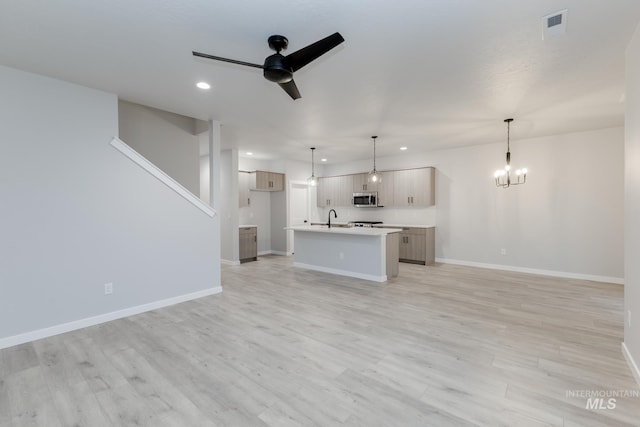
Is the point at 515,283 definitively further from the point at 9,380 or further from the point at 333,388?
the point at 9,380

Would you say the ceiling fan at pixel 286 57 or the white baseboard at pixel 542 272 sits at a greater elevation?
the ceiling fan at pixel 286 57

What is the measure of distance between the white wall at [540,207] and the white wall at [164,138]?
531 cm

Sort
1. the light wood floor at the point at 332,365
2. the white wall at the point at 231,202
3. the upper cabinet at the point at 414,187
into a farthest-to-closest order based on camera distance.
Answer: the upper cabinet at the point at 414,187, the white wall at the point at 231,202, the light wood floor at the point at 332,365

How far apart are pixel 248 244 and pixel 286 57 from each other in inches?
215

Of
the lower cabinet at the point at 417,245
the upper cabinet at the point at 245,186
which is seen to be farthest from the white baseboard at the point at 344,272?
the upper cabinet at the point at 245,186

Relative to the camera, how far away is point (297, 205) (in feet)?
28.2

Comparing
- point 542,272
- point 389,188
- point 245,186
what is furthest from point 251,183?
point 542,272

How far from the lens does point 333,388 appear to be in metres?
2.10

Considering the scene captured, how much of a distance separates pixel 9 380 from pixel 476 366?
3.78 meters

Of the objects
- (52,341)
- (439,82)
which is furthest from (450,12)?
(52,341)

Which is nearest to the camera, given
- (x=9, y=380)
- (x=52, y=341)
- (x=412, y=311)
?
(x=9, y=380)

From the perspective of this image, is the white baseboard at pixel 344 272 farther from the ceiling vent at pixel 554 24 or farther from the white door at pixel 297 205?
the ceiling vent at pixel 554 24

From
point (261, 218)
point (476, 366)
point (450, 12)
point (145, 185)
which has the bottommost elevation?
point (476, 366)

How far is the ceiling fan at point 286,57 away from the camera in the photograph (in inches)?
78.9
